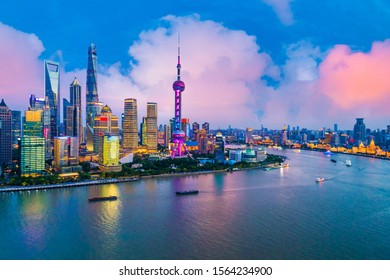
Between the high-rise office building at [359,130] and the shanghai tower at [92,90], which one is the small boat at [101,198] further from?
the high-rise office building at [359,130]

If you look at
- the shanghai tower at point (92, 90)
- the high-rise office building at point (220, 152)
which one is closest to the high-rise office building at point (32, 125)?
the high-rise office building at point (220, 152)

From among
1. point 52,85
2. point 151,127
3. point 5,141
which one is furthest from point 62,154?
point 52,85

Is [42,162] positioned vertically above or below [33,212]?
above

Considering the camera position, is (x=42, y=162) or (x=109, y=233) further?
(x=42, y=162)

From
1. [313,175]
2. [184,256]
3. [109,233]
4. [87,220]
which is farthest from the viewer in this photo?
[313,175]

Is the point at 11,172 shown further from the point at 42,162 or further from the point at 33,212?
the point at 33,212

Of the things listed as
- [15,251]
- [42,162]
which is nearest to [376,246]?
[15,251]

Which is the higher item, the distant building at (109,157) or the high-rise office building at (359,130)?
the high-rise office building at (359,130)

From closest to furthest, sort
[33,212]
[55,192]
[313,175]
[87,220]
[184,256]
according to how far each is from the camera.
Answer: [184,256]
[87,220]
[33,212]
[55,192]
[313,175]
